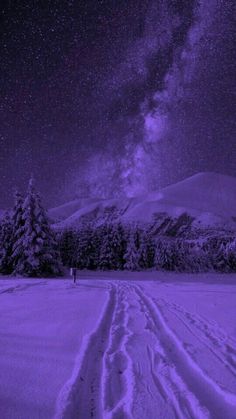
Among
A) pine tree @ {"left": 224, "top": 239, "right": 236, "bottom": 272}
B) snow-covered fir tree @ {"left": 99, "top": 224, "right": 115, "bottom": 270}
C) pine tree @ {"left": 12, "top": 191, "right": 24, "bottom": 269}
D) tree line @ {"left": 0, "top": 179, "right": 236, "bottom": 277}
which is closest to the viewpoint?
pine tree @ {"left": 12, "top": 191, "right": 24, "bottom": 269}

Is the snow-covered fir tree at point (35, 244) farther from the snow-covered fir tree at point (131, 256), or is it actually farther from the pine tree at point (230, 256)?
the pine tree at point (230, 256)

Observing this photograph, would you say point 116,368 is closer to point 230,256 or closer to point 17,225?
point 17,225

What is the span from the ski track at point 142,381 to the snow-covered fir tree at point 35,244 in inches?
1001

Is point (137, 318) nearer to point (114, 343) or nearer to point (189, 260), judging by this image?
point (114, 343)

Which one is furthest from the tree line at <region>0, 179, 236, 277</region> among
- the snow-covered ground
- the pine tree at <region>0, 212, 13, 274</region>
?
the snow-covered ground

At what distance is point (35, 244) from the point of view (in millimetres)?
30188

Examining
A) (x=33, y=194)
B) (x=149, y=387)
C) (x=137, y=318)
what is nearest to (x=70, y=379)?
(x=149, y=387)

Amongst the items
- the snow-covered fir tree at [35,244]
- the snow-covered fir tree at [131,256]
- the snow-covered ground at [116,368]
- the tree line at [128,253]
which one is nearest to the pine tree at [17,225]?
the snow-covered fir tree at [35,244]

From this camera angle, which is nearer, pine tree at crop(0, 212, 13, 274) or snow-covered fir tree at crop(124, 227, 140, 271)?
pine tree at crop(0, 212, 13, 274)

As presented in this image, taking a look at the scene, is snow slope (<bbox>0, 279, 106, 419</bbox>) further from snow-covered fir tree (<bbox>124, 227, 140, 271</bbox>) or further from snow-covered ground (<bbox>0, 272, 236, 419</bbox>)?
snow-covered fir tree (<bbox>124, 227, 140, 271</bbox>)

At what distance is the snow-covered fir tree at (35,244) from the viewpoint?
96.0 feet

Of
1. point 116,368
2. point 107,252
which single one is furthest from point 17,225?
point 116,368

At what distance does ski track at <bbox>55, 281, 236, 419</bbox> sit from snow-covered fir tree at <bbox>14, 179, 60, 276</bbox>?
2543 centimetres

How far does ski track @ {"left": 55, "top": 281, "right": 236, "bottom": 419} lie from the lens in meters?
2.61
